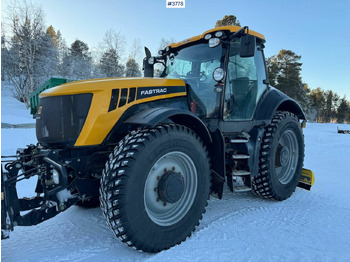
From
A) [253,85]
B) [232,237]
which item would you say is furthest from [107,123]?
[253,85]

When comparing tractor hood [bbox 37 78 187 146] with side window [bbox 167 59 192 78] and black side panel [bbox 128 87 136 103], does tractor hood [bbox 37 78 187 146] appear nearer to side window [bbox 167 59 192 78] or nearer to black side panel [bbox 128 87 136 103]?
black side panel [bbox 128 87 136 103]

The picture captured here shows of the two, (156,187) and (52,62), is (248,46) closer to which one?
(156,187)

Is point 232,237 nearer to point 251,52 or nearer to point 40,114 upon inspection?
point 251,52

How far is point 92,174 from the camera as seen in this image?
9.73 ft

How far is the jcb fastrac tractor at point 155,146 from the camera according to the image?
2404mm

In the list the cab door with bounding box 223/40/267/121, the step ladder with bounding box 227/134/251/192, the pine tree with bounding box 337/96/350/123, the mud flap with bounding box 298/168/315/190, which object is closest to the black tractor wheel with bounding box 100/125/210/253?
the step ladder with bounding box 227/134/251/192

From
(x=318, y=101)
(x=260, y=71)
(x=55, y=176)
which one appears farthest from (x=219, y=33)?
(x=318, y=101)

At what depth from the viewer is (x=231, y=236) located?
9.24ft

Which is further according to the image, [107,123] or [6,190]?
[107,123]

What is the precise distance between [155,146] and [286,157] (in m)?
2.80

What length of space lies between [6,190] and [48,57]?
32.6 meters

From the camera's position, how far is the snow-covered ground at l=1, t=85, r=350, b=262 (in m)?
2.45

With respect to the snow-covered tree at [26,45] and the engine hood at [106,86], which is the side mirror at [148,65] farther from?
the snow-covered tree at [26,45]

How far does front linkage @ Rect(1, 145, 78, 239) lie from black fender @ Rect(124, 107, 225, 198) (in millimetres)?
830
